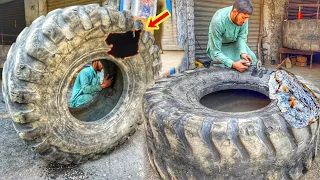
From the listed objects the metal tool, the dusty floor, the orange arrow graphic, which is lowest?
the dusty floor

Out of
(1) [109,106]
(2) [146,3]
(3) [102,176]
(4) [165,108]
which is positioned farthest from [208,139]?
(2) [146,3]

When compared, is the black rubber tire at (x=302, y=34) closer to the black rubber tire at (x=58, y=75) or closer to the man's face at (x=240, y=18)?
the man's face at (x=240, y=18)

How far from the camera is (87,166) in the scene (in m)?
2.81

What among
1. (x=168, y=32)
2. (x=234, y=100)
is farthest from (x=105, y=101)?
(x=168, y=32)

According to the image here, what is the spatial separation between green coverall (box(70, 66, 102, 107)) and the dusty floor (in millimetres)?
901

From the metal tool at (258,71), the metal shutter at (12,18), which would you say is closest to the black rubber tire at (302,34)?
the metal tool at (258,71)

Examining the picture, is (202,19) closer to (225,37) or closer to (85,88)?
(225,37)

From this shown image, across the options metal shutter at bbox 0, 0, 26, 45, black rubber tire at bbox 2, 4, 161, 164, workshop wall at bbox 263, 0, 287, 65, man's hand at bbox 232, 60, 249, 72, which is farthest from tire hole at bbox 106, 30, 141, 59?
metal shutter at bbox 0, 0, 26, 45

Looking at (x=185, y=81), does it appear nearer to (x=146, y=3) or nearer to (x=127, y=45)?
(x=127, y=45)

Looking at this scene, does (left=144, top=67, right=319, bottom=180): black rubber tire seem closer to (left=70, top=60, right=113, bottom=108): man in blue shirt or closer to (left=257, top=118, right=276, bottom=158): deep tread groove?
(left=257, top=118, right=276, bottom=158): deep tread groove

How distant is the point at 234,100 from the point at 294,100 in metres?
1.11

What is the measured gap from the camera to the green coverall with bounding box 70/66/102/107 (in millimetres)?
3814

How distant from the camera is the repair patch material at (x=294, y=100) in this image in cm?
185

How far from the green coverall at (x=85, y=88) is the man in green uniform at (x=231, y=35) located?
1.65 metres
